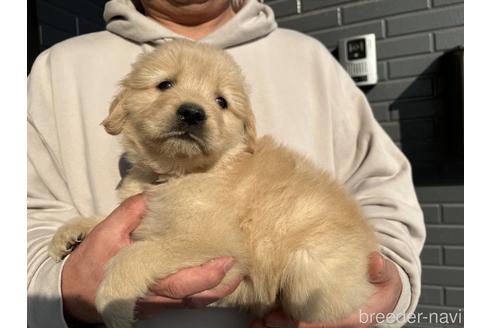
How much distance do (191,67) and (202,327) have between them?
1.27 meters

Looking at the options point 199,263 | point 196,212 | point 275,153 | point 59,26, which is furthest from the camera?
point 59,26

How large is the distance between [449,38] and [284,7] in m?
2.09

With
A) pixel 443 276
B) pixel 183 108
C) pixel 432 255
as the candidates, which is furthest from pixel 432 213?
pixel 183 108

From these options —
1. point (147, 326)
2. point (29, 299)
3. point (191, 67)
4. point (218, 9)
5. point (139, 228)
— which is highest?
point (218, 9)

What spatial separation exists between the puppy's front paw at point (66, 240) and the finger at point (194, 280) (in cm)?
60

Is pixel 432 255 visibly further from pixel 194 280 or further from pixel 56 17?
pixel 56 17

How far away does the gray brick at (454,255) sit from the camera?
4.42 m

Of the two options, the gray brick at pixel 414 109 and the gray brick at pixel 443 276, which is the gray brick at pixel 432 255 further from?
the gray brick at pixel 414 109

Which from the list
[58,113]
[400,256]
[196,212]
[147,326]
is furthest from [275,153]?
[58,113]

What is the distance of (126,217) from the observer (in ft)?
5.88

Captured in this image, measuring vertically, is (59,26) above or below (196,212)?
above

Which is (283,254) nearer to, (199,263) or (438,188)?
(199,263)

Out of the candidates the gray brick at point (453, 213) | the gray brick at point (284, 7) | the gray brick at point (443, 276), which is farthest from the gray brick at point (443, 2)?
the gray brick at point (443, 276)

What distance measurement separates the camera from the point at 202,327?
183 cm
